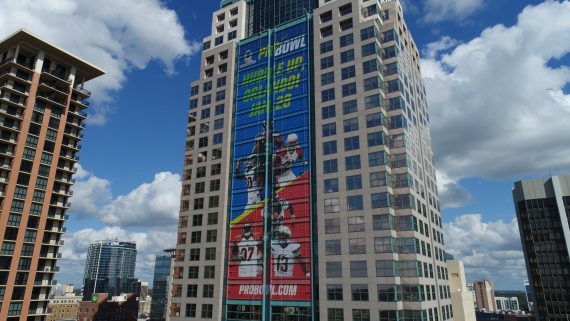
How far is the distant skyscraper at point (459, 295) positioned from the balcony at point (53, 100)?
351 ft

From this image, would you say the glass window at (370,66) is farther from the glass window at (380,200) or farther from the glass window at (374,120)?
the glass window at (380,200)

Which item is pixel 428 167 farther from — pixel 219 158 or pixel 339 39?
pixel 219 158

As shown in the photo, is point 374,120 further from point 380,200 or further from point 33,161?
point 33,161

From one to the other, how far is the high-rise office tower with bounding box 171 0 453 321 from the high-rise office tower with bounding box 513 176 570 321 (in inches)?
3064

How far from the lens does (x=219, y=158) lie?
9156 cm

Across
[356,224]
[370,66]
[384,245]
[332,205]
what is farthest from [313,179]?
[370,66]

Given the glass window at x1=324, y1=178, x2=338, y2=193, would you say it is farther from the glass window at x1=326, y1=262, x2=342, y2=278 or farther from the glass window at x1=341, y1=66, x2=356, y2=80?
the glass window at x1=341, y1=66, x2=356, y2=80

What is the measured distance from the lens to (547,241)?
472ft

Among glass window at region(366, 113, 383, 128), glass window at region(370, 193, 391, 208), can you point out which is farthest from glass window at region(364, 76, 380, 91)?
glass window at region(370, 193, 391, 208)

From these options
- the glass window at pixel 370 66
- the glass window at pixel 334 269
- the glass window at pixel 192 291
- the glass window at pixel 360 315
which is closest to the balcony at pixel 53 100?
the glass window at pixel 192 291

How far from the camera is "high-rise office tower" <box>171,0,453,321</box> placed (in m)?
69.2

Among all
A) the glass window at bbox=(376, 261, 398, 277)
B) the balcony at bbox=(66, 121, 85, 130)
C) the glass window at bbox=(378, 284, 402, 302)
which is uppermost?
the balcony at bbox=(66, 121, 85, 130)

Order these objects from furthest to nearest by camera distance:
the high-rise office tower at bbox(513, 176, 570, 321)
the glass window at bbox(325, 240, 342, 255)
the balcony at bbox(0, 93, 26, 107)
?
1. the high-rise office tower at bbox(513, 176, 570, 321)
2. the balcony at bbox(0, 93, 26, 107)
3. the glass window at bbox(325, 240, 342, 255)

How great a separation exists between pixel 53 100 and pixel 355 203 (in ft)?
264
